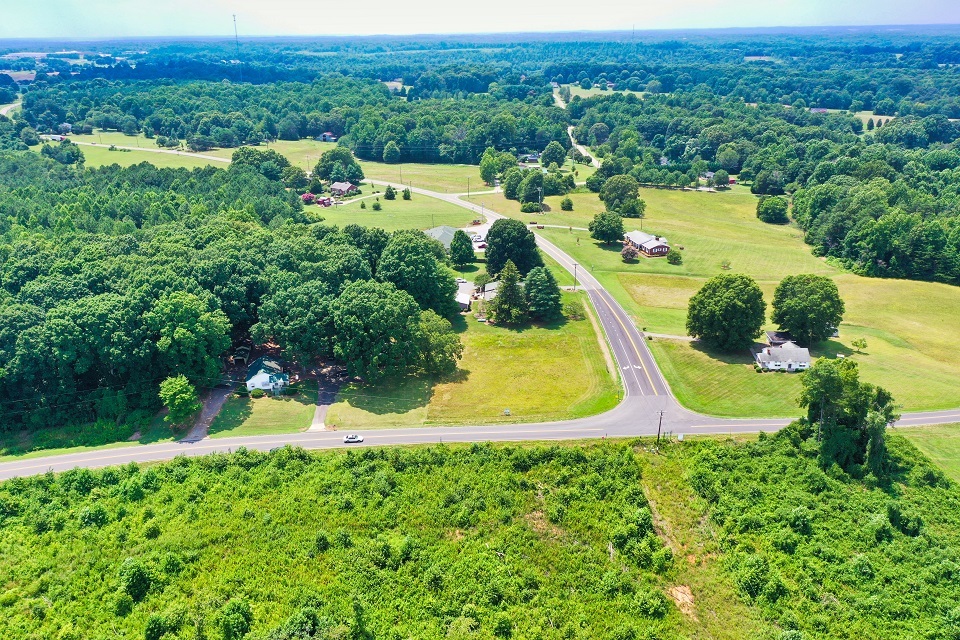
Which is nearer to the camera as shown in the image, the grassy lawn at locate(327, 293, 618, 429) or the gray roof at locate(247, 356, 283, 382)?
the grassy lawn at locate(327, 293, 618, 429)

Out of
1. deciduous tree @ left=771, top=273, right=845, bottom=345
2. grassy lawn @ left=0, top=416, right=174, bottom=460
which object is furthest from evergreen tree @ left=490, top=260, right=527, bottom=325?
grassy lawn @ left=0, top=416, right=174, bottom=460

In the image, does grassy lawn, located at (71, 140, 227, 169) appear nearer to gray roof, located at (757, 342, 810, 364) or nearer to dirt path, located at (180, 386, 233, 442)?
dirt path, located at (180, 386, 233, 442)

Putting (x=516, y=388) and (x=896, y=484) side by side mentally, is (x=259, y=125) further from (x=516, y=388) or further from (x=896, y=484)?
(x=896, y=484)

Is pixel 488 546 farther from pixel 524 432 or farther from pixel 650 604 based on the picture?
pixel 524 432

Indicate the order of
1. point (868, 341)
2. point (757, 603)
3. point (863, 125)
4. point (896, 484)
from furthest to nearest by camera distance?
point (863, 125) → point (868, 341) → point (896, 484) → point (757, 603)

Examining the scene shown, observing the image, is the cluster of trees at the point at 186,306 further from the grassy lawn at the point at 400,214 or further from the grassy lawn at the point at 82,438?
the grassy lawn at the point at 400,214

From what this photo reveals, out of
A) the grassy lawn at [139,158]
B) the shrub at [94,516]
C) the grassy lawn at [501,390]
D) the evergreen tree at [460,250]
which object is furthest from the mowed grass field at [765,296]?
the grassy lawn at [139,158]

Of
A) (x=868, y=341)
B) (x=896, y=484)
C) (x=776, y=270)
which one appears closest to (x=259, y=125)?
(x=776, y=270)
